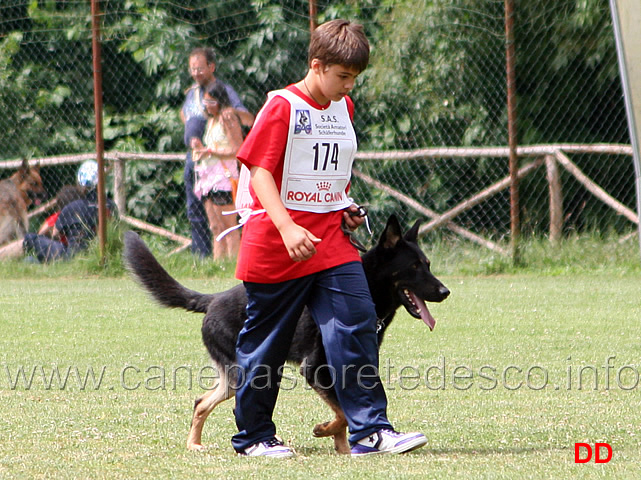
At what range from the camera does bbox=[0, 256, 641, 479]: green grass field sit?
3682mm

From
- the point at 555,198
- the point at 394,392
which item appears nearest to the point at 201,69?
the point at 555,198

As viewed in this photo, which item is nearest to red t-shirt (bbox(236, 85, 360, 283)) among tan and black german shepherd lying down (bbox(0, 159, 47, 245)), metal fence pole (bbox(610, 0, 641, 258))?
metal fence pole (bbox(610, 0, 641, 258))

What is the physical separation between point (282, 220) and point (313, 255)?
0.20 m

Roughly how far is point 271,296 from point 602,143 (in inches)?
320

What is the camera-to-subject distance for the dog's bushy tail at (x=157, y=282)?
4.60 meters

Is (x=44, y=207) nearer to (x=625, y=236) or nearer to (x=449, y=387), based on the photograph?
(x=625, y=236)

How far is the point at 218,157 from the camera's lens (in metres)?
10.4

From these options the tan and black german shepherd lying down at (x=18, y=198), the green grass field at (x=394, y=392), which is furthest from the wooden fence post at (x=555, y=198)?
the tan and black german shepherd lying down at (x=18, y=198)

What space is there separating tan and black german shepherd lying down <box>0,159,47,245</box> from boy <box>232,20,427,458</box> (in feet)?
26.9

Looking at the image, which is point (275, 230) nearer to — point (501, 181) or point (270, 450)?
point (270, 450)

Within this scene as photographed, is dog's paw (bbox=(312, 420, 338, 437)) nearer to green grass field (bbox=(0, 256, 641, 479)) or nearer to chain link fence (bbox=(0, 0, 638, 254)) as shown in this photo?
green grass field (bbox=(0, 256, 641, 479))

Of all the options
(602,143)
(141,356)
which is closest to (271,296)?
(141,356)

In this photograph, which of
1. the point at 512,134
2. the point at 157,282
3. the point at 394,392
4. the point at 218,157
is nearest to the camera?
the point at 157,282

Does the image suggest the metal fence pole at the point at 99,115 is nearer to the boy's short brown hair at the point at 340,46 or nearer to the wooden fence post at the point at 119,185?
the wooden fence post at the point at 119,185
